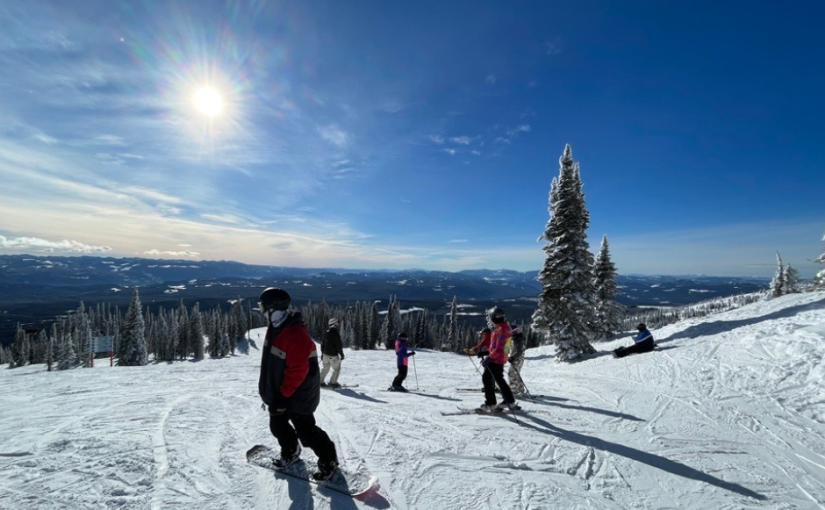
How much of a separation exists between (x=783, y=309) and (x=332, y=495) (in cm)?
2369

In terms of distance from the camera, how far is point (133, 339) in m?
37.3

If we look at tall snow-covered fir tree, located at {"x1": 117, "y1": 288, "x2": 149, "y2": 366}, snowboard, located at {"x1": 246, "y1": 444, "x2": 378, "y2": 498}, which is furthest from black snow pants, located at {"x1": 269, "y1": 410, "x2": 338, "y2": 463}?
tall snow-covered fir tree, located at {"x1": 117, "y1": 288, "x2": 149, "y2": 366}

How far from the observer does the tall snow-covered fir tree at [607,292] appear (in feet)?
91.5

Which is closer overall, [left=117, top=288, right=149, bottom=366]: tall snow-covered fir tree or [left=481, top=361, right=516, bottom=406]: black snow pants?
[left=481, top=361, right=516, bottom=406]: black snow pants

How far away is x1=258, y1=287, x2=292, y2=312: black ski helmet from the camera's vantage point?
420cm

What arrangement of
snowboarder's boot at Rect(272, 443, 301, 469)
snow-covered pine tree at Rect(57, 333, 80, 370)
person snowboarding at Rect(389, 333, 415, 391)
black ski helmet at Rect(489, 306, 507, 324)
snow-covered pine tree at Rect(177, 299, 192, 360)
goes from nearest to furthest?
snowboarder's boot at Rect(272, 443, 301, 469)
black ski helmet at Rect(489, 306, 507, 324)
person snowboarding at Rect(389, 333, 415, 391)
snow-covered pine tree at Rect(57, 333, 80, 370)
snow-covered pine tree at Rect(177, 299, 192, 360)

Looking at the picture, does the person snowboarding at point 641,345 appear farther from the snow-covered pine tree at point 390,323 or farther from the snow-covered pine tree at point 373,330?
the snow-covered pine tree at point 373,330

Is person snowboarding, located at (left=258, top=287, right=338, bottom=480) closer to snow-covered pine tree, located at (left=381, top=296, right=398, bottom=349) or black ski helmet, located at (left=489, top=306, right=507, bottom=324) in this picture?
black ski helmet, located at (left=489, top=306, right=507, bottom=324)

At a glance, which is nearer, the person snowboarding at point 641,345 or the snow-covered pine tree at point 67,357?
the person snowboarding at point 641,345

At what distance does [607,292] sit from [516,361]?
23630 mm

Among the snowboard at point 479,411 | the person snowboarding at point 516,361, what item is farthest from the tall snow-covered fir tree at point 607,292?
the snowboard at point 479,411

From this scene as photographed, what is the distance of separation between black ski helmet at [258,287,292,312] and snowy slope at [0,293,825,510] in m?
2.19

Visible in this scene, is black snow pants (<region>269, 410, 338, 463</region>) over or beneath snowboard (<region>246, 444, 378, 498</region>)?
over

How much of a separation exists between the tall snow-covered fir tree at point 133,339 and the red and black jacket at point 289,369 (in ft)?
140
